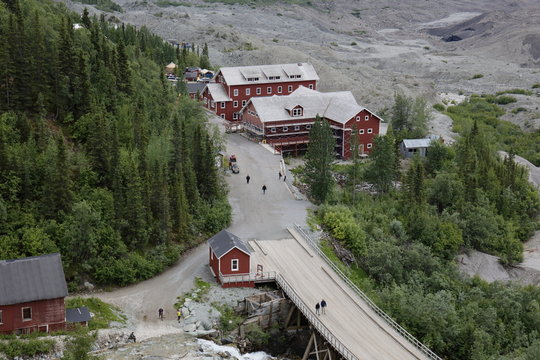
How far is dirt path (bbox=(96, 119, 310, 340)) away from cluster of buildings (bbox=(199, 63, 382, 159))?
12.5 ft

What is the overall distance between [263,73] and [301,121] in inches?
→ 699

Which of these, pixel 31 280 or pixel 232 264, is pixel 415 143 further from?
pixel 31 280

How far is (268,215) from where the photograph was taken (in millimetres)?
61250

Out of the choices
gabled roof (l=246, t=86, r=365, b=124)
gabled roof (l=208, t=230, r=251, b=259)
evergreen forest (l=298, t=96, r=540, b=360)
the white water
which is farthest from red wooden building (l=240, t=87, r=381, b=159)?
the white water

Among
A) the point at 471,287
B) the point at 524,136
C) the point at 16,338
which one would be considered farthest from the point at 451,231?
the point at 524,136

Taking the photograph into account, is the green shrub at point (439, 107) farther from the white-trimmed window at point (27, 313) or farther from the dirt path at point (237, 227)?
the white-trimmed window at point (27, 313)

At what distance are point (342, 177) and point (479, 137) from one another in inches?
792

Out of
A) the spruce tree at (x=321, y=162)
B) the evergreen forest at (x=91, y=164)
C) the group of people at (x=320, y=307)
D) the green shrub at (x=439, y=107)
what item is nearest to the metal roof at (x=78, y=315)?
the evergreen forest at (x=91, y=164)

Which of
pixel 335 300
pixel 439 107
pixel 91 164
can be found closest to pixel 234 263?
pixel 335 300

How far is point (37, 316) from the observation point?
38688 mm

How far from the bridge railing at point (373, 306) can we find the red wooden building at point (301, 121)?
28953 mm

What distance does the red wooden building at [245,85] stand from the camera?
3856 inches

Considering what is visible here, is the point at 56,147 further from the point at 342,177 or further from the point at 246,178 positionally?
the point at 342,177

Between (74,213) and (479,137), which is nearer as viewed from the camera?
(74,213)
